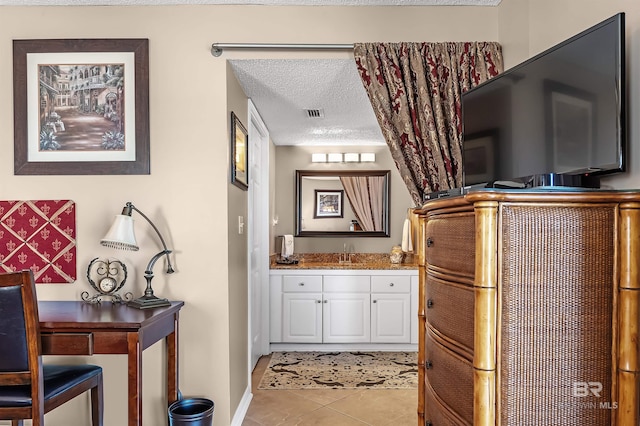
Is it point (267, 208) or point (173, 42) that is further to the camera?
point (267, 208)

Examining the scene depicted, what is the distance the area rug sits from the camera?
11.8 feet

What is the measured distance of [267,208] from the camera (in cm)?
436

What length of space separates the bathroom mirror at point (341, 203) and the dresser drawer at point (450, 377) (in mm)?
3341

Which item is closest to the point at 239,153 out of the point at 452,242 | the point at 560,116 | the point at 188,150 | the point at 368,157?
the point at 188,150

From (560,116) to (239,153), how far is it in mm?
1956

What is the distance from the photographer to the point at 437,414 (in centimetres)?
167

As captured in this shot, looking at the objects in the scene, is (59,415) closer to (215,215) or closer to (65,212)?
(65,212)

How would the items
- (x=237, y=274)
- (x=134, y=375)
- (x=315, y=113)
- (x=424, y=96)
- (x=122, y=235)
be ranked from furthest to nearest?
(x=315, y=113)
(x=237, y=274)
(x=424, y=96)
(x=122, y=235)
(x=134, y=375)

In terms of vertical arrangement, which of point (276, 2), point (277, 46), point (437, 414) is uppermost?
point (276, 2)

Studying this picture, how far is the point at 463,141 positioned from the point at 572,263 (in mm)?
1108

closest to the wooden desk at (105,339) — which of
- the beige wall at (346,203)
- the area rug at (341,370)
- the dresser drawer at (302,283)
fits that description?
the area rug at (341,370)

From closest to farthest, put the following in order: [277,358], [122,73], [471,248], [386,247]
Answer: [471,248]
[122,73]
[277,358]
[386,247]

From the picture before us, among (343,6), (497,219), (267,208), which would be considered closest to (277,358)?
(267,208)

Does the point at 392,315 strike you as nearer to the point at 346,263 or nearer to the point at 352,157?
the point at 346,263
